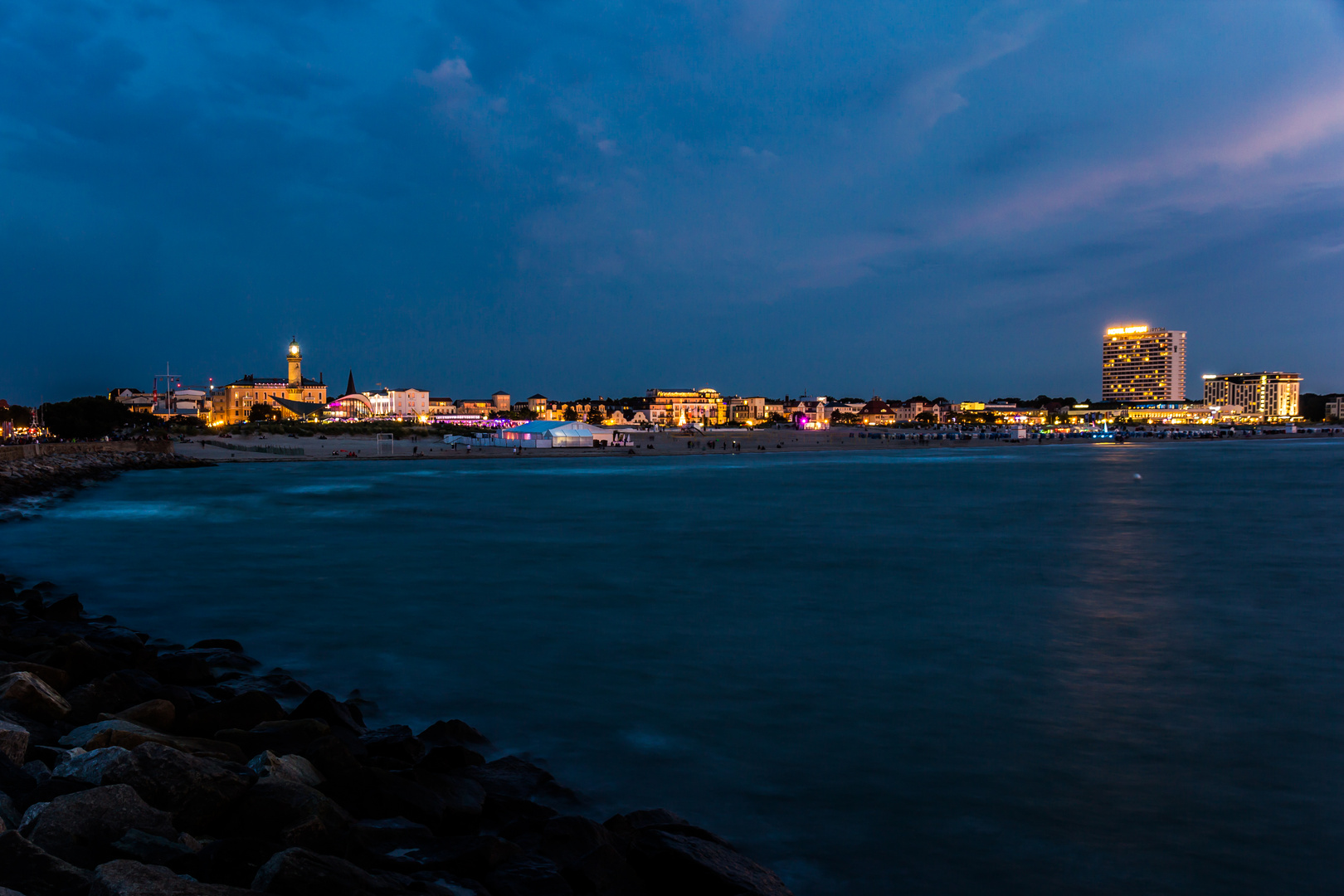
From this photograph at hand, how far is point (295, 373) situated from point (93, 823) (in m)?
171

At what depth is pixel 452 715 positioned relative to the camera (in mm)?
7371

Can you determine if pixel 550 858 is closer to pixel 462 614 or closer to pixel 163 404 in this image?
pixel 462 614

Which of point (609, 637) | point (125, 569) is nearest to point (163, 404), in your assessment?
point (125, 569)

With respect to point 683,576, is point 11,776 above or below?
above

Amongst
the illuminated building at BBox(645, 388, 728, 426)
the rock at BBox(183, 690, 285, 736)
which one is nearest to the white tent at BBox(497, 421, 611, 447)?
the rock at BBox(183, 690, 285, 736)

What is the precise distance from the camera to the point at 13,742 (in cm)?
430

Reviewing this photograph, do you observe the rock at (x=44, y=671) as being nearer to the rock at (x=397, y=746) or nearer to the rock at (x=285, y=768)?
the rock at (x=397, y=746)

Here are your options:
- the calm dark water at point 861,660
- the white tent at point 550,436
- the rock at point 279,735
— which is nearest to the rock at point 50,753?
the rock at point 279,735

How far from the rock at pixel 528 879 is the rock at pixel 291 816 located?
2.62 ft

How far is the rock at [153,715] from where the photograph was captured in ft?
17.6

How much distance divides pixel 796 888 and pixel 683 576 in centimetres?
1092

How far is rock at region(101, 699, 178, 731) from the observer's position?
5.37 metres

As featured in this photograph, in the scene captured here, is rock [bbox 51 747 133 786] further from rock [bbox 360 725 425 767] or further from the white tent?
the white tent

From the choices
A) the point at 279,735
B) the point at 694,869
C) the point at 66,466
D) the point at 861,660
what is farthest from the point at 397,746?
the point at 66,466
